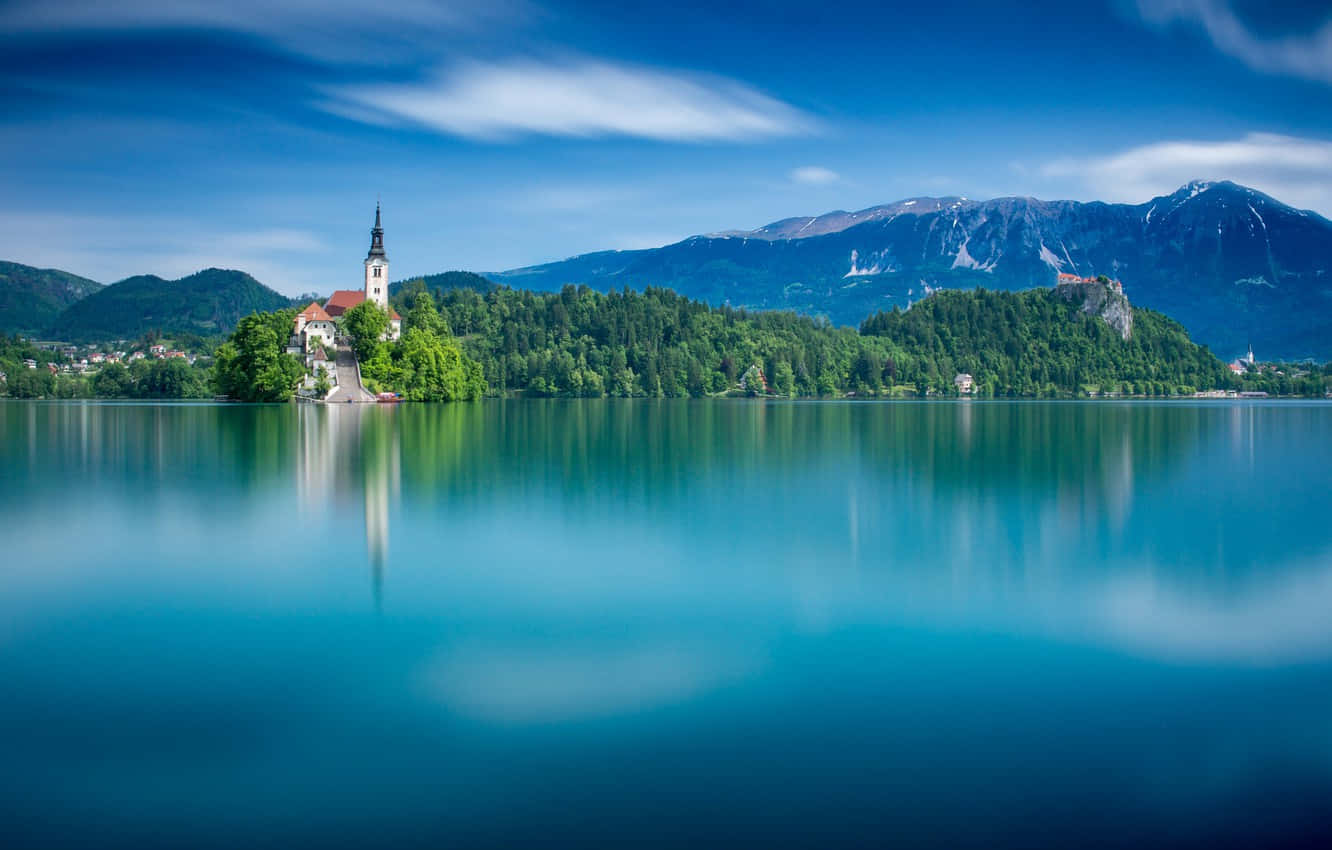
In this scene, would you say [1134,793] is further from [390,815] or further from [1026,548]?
[1026,548]

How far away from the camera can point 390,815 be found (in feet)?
24.8

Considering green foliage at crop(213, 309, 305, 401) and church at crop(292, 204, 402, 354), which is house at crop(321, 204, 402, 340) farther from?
green foliage at crop(213, 309, 305, 401)

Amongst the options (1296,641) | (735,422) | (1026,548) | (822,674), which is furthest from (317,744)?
(735,422)

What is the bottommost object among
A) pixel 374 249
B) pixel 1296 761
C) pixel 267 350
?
pixel 1296 761

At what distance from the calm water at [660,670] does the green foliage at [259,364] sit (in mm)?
80660

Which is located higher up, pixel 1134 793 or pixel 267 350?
pixel 267 350

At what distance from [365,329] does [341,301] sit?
39.0m

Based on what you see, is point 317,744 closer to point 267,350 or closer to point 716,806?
point 716,806

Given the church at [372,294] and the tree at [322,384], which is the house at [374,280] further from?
the tree at [322,384]

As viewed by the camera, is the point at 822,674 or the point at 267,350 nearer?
the point at 822,674

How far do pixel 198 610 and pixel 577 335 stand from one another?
6823 inches

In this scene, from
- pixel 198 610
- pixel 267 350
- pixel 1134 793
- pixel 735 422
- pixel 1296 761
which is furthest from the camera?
pixel 267 350

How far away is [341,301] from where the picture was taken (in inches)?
5782

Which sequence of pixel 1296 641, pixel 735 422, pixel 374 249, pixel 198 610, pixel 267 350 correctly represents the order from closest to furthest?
pixel 1296 641 < pixel 198 610 < pixel 735 422 < pixel 267 350 < pixel 374 249
